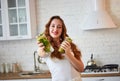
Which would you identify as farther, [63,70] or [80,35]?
[80,35]

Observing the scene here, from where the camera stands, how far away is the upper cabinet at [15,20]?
3.75 meters

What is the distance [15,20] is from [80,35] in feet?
3.68

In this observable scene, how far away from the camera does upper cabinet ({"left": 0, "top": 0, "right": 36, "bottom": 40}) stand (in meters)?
3.75

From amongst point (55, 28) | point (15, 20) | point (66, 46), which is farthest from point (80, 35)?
point (66, 46)

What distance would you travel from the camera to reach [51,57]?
203cm

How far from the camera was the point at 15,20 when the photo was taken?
3.81 m

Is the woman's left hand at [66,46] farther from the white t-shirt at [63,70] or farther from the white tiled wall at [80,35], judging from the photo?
the white tiled wall at [80,35]

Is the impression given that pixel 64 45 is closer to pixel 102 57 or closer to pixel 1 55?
pixel 102 57

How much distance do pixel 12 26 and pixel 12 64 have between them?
692 millimetres

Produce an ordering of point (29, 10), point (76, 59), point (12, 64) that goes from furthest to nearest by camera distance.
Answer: point (12, 64) < point (29, 10) < point (76, 59)

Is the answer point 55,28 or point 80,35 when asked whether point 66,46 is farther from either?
point 80,35

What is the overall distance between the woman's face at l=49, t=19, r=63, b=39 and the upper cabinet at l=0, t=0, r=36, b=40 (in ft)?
5.60

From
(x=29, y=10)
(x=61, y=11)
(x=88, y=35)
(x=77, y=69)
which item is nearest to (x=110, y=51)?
(x=88, y=35)

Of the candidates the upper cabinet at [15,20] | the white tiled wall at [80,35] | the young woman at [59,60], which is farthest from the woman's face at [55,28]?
the white tiled wall at [80,35]
